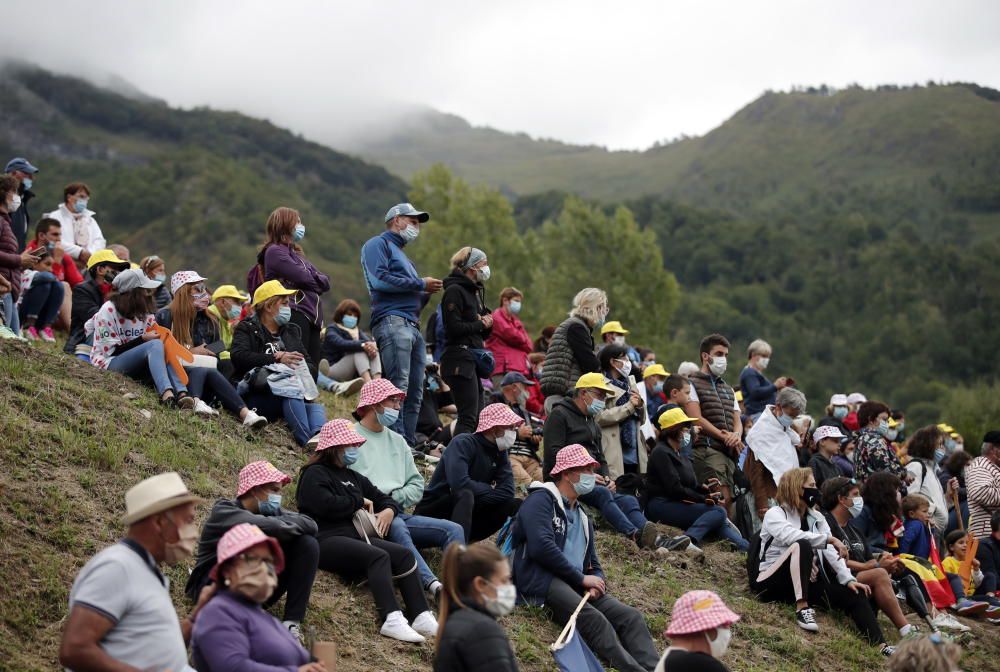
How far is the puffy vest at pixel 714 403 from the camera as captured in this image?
39.9 ft

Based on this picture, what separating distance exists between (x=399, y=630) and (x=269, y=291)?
3.87m

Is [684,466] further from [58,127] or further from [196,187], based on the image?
[58,127]

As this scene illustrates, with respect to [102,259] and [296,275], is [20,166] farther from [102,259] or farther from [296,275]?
[296,275]

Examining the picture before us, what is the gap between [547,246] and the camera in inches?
1932

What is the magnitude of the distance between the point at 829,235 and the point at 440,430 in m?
82.7

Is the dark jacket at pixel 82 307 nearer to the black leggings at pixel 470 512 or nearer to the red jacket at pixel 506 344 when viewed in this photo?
the black leggings at pixel 470 512

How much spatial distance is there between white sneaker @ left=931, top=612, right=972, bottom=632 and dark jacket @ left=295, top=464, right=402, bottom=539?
21.6 ft

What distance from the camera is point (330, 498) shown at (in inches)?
309

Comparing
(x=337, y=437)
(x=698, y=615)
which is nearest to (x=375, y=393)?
(x=337, y=437)

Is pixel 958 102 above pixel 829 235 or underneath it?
above

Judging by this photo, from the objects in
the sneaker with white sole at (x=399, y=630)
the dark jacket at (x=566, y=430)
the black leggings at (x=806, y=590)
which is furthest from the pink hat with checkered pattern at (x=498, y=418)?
the black leggings at (x=806, y=590)

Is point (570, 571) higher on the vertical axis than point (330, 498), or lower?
lower

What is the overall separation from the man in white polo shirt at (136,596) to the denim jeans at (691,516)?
22.5 ft

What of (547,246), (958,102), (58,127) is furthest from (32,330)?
(958,102)
